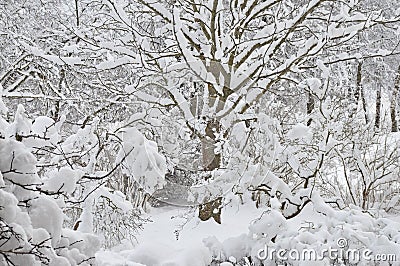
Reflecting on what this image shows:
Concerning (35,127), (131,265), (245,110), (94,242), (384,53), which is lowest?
(131,265)

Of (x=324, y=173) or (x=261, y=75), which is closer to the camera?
(x=261, y=75)

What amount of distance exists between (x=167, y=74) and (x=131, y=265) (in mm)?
2912

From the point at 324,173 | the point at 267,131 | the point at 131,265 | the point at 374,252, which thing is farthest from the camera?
the point at 324,173

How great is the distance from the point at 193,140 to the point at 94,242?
3.42 meters

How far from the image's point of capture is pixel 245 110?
6.37 m

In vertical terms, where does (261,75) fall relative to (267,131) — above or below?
above

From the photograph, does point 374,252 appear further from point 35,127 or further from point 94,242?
point 35,127

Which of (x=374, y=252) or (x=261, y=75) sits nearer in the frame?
(x=374, y=252)

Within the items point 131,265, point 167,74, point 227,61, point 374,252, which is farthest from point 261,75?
point 131,265

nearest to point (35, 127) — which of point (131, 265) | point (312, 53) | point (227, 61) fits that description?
point (131, 265)

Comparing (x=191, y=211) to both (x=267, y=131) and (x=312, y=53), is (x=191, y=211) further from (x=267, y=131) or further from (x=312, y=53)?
(x=312, y=53)

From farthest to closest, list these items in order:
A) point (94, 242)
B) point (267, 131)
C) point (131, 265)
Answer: point (267, 131) → point (131, 265) → point (94, 242)

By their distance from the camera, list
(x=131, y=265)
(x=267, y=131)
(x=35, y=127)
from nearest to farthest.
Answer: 1. (x=35, y=127)
2. (x=131, y=265)
3. (x=267, y=131)

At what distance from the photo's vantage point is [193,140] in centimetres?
597
